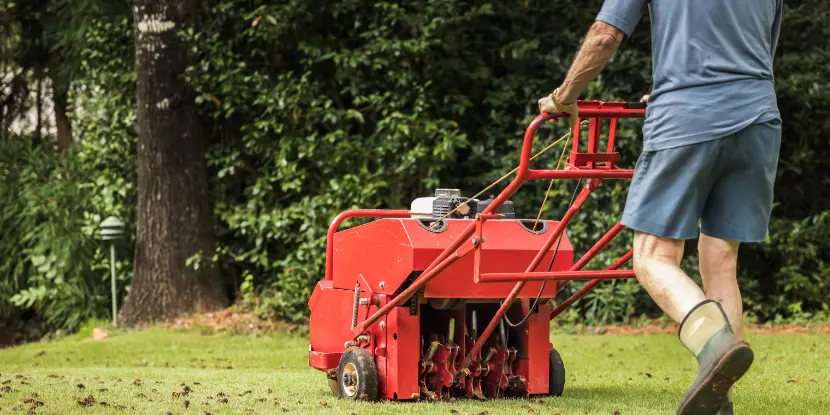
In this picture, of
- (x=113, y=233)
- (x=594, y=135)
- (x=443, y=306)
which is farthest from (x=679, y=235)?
(x=113, y=233)

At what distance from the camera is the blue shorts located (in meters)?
3.65

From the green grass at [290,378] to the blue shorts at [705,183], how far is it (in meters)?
1.20

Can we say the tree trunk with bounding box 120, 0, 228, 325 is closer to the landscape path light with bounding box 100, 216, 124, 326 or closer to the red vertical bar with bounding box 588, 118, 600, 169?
the landscape path light with bounding box 100, 216, 124, 326

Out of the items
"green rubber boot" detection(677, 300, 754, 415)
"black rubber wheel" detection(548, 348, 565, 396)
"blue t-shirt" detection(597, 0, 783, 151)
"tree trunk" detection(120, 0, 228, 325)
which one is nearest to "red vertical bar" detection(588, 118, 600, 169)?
A: "blue t-shirt" detection(597, 0, 783, 151)

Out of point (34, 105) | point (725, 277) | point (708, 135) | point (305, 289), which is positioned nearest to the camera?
point (708, 135)

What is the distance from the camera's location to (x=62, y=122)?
14414 mm

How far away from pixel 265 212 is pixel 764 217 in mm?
7593

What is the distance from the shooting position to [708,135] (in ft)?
11.9

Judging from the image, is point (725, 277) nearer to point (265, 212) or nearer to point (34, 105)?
point (265, 212)

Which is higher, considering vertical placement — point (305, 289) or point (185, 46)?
point (185, 46)

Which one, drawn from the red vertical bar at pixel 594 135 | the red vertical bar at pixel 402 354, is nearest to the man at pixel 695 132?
the red vertical bar at pixel 594 135

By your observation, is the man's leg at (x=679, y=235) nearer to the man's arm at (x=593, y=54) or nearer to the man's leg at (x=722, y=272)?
the man's leg at (x=722, y=272)

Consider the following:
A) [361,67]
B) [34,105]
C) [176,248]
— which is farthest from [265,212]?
[34,105]

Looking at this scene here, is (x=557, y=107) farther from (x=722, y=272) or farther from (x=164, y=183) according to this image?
(x=164, y=183)
